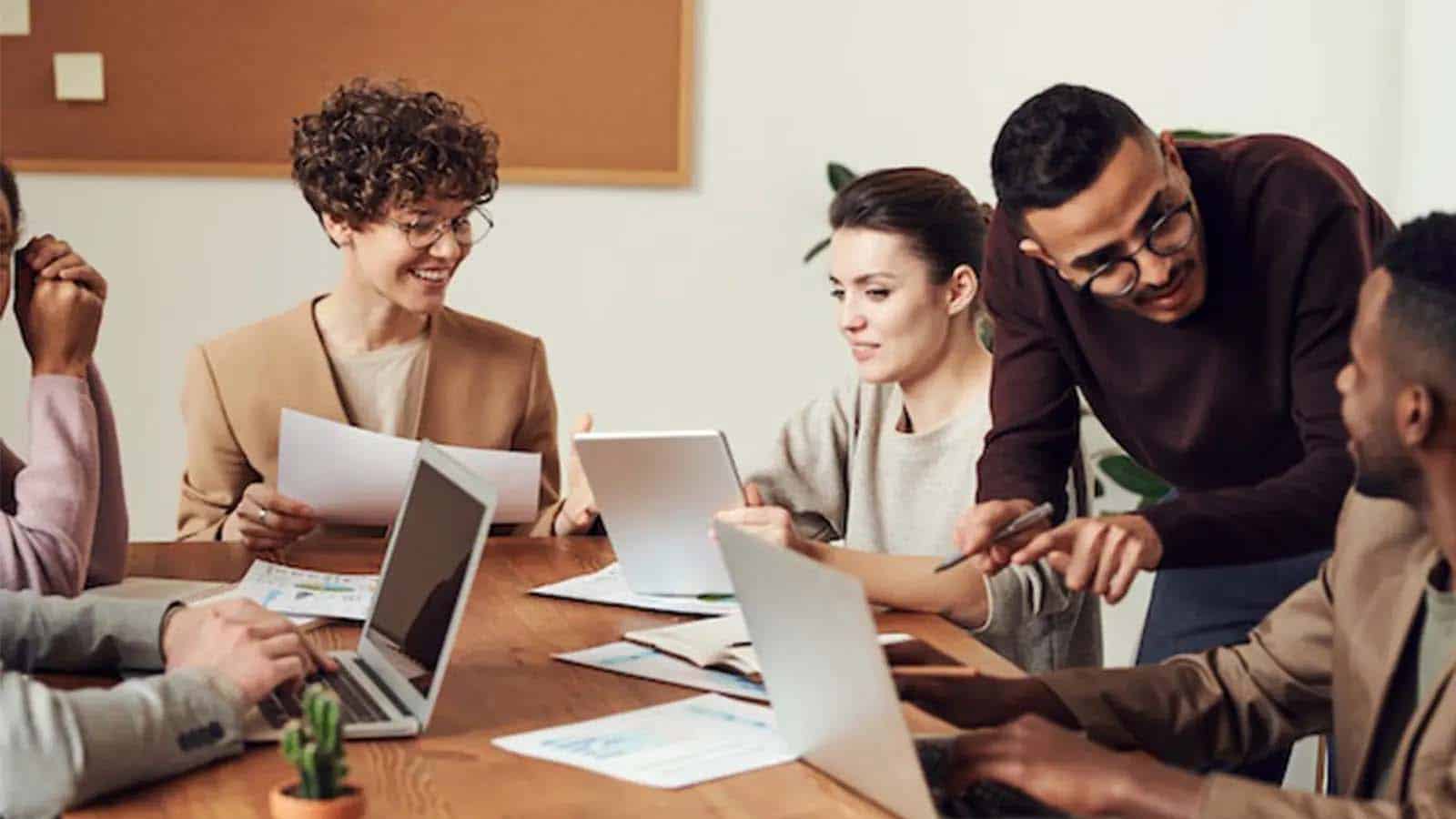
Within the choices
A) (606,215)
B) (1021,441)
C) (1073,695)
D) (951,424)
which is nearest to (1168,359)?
(1021,441)

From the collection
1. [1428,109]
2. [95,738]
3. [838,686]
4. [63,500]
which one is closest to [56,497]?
[63,500]

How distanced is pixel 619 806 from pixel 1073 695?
458 mm

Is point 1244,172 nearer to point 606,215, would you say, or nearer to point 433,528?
point 433,528

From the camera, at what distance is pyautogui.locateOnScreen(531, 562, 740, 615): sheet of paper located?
2.30 meters

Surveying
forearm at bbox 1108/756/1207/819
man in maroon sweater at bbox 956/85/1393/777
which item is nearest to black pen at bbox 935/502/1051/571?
man in maroon sweater at bbox 956/85/1393/777

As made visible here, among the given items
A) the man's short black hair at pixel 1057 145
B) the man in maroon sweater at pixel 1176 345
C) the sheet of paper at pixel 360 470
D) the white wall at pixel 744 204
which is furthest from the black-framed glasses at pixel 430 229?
the white wall at pixel 744 204

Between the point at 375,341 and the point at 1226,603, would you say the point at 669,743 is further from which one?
the point at 375,341

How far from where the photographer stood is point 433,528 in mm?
1800

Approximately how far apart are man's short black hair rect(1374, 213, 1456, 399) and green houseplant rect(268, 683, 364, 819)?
33.5 inches

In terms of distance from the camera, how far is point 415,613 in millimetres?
1785

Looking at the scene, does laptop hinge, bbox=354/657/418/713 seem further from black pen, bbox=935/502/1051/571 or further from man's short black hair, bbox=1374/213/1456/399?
man's short black hair, bbox=1374/213/1456/399

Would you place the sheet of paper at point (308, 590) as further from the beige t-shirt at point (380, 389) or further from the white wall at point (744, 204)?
the white wall at point (744, 204)

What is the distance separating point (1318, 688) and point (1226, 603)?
653mm

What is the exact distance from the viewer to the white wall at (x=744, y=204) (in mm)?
3992
